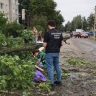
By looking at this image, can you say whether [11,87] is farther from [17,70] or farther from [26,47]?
[26,47]

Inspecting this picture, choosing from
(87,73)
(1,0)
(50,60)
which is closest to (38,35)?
(87,73)

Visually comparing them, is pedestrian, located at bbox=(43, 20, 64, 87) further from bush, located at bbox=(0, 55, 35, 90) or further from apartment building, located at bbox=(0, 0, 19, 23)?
apartment building, located at bbox=(0, 0, 19, 23)

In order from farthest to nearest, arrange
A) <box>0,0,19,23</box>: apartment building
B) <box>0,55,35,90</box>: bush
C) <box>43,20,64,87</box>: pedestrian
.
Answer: <box>0,0,19,23</box>: apartment building < <box>43,20,64,87</box>: pedestrian < <box>0,55,35,90</box>: bush

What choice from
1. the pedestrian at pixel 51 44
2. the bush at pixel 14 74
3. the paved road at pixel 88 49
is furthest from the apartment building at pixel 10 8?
the bush at pixel 14 74

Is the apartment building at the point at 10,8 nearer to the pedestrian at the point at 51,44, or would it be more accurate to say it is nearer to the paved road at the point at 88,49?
the paved road at the point at 88,49

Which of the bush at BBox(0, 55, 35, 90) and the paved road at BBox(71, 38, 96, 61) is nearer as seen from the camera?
the bush at BBox(0, 55, 35, 90)

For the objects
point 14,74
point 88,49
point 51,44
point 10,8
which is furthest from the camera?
point 10,8

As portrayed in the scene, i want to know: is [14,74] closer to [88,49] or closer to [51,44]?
[51,44]

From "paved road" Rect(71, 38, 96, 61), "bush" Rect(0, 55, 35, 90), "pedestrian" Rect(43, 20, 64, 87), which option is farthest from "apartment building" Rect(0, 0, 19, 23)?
"bush" Rect(0, 55, 35, 90)

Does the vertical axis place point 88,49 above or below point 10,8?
below

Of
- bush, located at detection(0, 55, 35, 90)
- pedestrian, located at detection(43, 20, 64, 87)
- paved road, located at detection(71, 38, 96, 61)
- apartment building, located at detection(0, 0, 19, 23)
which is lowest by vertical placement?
paved road, located at detection(71, 38, 96, 61)

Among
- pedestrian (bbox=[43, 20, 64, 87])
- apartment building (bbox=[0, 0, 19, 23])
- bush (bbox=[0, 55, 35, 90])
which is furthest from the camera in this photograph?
apartment building (bbox=[0, 0, 19, 23])

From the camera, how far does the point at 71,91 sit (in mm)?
7168

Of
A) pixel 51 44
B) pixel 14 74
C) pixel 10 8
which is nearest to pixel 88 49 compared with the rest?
pixel 51 44
